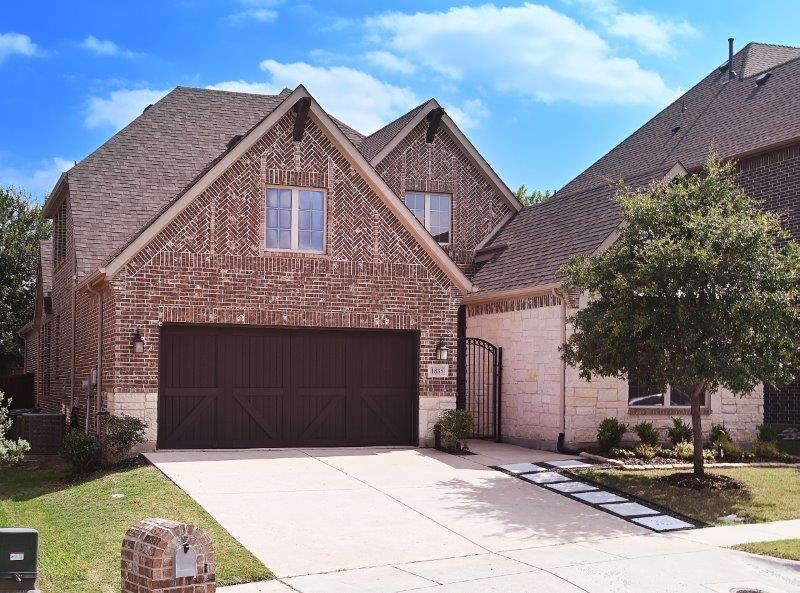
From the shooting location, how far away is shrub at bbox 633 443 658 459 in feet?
56.3

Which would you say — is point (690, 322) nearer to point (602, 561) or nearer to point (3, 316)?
point (602, 561)

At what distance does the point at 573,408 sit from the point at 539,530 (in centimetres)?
620

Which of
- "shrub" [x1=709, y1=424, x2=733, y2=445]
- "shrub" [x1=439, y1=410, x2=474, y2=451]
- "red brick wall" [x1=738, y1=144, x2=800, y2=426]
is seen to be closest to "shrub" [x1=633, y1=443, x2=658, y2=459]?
"shrub" [x1=709, y1=424, x2=733, y2=445]

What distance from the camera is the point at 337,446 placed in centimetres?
1842

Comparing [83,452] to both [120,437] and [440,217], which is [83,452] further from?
[440,217]

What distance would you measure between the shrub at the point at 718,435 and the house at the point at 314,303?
1.77ft

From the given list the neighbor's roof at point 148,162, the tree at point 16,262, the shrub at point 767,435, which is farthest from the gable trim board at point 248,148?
the tree at point 16,262

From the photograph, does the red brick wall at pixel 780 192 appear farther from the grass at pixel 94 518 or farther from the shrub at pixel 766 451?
the grass at pixel 94 518

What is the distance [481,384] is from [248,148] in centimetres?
744

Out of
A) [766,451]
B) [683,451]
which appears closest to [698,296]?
[683,451]

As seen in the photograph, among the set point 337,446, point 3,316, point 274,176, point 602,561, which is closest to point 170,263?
point 274,176

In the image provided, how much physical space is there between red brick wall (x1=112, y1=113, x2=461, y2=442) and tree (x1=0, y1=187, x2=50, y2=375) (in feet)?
70.7

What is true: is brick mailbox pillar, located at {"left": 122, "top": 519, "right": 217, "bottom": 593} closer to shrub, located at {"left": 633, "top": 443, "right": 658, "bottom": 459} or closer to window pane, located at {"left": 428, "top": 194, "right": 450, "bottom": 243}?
shrub, located at {"left": 633, "top": 443, "right": 658, "bottom": 459}

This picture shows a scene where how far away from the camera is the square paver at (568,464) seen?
16.1 m
